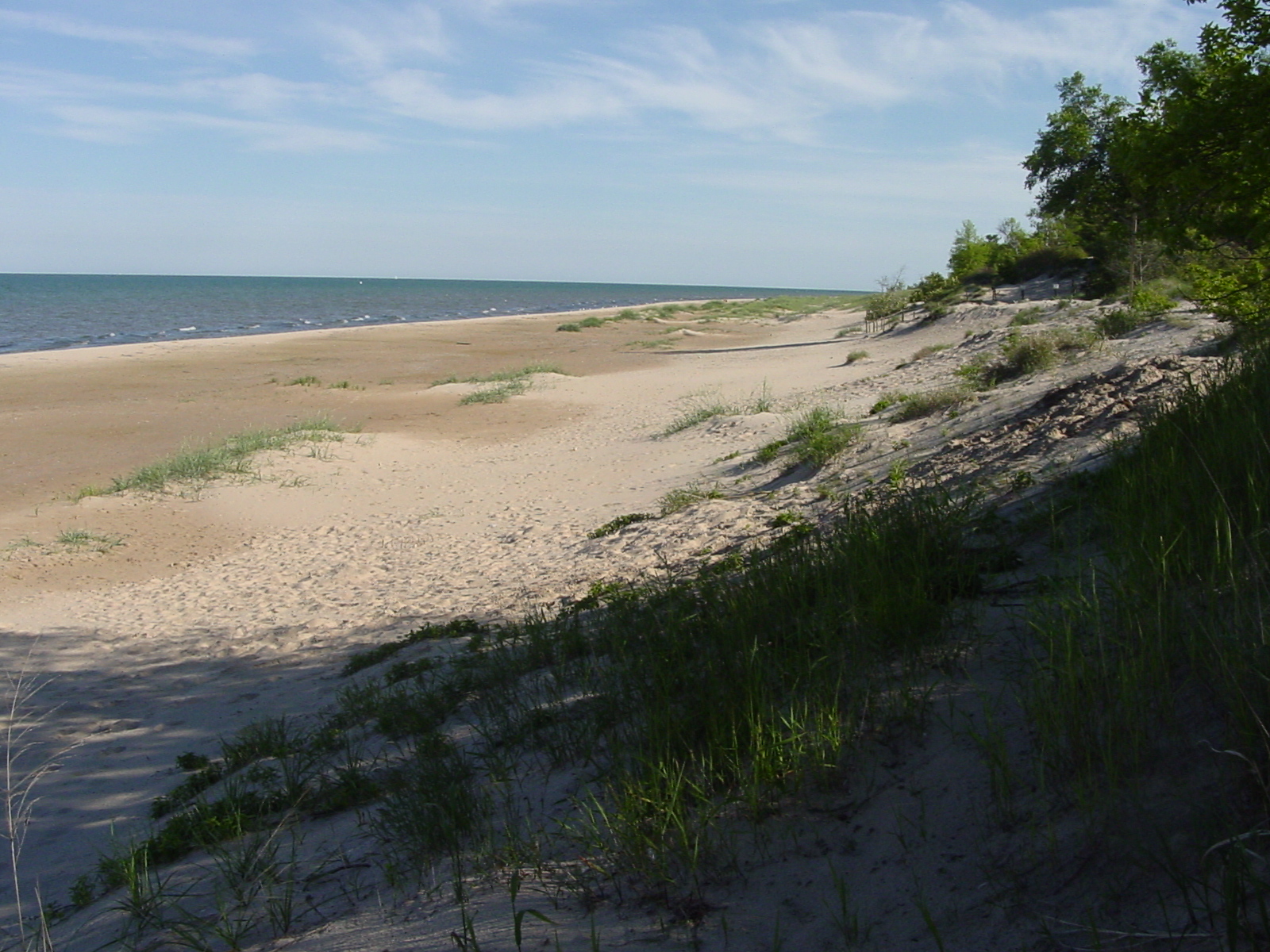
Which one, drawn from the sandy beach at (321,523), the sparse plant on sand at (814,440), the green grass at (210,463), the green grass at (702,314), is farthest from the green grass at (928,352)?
the green grass at (702,314)

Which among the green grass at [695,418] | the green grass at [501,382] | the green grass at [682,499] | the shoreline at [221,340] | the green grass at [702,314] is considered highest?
the green grass at [702,314]

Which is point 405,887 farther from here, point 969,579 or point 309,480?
point 309,480

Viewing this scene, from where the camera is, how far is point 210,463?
14609mm

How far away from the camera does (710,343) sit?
42.3 m

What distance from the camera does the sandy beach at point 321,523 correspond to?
21.7 ft

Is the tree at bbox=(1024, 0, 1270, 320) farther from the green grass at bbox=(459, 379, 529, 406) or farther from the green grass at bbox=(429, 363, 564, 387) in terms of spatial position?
the green grass at bbox=(429, 363, 564, 387)

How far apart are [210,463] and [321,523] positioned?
3.13 meters

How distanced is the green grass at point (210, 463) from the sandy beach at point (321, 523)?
0.30m

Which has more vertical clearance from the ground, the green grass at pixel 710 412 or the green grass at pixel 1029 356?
the green grass at pixel 1029 356

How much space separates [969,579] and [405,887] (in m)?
2.69

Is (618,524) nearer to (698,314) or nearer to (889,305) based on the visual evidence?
(889,305)

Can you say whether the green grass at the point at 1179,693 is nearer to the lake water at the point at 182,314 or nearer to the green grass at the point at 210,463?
the green grass at the point at 210,463

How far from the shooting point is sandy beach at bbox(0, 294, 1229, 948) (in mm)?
6609

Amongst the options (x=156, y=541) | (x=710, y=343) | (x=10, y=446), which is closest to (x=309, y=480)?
(x=156, y=541)
